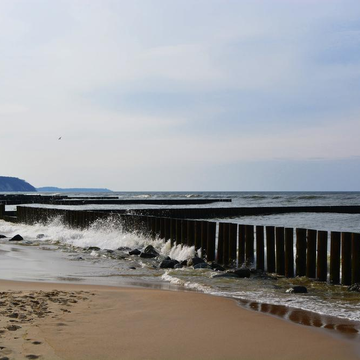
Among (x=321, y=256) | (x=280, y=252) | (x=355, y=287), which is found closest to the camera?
(x=355, y=287)

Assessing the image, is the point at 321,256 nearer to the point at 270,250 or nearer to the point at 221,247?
the point at 270,250

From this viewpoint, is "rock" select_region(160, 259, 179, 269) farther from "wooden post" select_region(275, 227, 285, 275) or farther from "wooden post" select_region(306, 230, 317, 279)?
→ "wooden post" select_region(306, 230, 317, 279)

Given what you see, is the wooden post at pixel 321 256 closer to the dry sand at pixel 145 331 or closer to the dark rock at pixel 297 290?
the dark rock at pixel 297 290

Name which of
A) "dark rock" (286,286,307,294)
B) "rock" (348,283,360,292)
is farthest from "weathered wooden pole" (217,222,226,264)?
"dark rock" (286,286,307,294)

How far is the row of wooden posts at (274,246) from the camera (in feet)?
33.4

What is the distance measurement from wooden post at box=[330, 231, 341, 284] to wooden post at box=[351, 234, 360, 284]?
14.0 inches

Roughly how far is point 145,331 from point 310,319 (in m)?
2.18

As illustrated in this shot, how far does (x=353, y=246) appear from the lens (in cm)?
1000

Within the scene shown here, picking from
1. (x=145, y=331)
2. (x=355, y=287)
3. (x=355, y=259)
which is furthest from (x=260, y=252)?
(x=145, y=331)

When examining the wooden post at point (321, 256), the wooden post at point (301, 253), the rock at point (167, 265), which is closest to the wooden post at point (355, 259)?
the wooden post at point (321, 256)

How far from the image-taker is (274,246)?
12.0 metres

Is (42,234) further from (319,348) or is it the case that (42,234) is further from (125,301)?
(319,348)

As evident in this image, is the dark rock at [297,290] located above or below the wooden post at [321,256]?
below

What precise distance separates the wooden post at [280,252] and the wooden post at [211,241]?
105 inches
